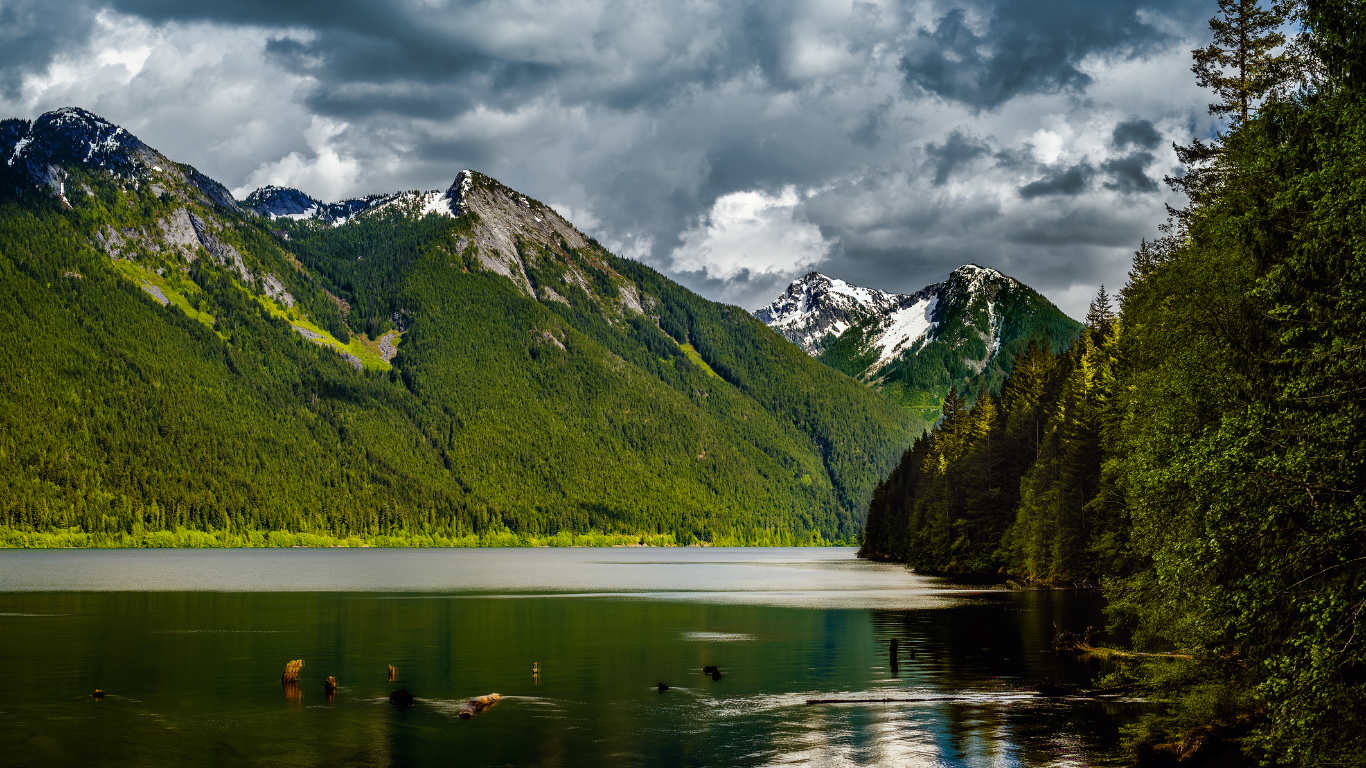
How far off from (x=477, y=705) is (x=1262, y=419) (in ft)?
94.9

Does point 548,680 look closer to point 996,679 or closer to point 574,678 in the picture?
point 574,678

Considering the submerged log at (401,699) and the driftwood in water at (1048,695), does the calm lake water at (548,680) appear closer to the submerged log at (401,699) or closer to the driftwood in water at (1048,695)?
the submerged log at (401,699)

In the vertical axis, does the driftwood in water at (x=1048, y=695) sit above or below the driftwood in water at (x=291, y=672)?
below

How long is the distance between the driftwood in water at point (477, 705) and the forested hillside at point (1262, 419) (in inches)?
873

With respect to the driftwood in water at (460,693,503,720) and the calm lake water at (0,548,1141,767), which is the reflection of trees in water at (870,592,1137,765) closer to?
the calm lake water at (0,548,1141,767)

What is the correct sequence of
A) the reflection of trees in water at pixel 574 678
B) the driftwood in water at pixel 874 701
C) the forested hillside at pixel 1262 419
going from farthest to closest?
1. the driftwood in water at pixel 874 701
2. the reflection of trees in water at pixel 574 678
3. the forested hillside at pixel 1262 419

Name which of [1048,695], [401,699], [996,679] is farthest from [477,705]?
[996,679]

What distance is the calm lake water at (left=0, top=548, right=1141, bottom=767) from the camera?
33125 millimetres

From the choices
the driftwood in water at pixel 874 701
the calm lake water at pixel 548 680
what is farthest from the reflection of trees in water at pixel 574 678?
the driftwood in water at pixel 874 701

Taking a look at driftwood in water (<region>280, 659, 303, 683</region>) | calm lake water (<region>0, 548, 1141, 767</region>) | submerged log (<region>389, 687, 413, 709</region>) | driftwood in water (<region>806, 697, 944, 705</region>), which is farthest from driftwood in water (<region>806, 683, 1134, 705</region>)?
driftwood in water (<region>280, 659, 303, 683</region>)

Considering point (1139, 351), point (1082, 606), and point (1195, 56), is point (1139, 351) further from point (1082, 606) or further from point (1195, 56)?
point (1082, 606)

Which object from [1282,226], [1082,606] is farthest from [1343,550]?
[1082,606]

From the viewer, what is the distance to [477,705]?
39.7m

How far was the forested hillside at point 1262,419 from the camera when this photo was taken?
18797 millimetres
